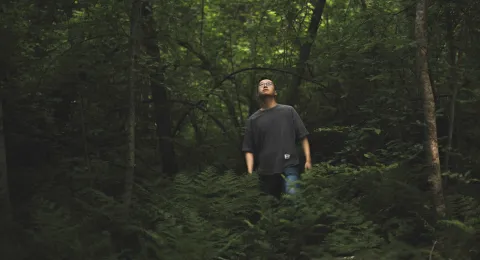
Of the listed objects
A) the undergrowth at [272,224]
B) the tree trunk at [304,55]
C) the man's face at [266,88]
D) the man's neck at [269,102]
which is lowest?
the undergrowth at [272,224]

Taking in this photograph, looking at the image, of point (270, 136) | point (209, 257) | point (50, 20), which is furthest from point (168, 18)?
point (209, 257)

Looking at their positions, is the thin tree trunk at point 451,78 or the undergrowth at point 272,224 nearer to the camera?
the undergrowth at point 272,224

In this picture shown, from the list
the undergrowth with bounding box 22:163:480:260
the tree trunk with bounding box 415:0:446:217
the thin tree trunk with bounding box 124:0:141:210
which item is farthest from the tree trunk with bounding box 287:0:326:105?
the tree trunk with bounding box 415:0:446:217

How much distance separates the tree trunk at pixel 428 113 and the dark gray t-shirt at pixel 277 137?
1.79m

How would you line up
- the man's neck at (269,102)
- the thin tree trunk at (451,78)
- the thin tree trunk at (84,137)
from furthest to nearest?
1. the thin tree trunk at (84,137)
2. the man's neck at (269,102)
3. the thin tree trunk at (451,78)

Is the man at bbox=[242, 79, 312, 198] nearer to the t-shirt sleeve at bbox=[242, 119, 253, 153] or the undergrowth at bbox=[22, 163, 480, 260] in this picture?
the t-shirt sleeve at bbox=[242, 119, 253, 153]

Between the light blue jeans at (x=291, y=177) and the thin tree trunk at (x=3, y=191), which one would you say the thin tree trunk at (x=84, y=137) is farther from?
the light blue jeans at (x=291, y=177)

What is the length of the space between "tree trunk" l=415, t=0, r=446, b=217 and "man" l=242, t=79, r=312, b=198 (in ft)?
5.57

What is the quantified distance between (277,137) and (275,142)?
0.23 ft

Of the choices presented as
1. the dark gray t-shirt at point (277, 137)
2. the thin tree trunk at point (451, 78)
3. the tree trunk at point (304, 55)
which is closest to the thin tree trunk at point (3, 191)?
the dark gray t-shirt at point (277, 137)

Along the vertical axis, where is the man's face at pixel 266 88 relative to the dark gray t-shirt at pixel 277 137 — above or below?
above

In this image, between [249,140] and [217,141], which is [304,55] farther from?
[249,140]

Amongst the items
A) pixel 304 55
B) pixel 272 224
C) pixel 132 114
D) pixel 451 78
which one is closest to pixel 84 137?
pixel 132 114

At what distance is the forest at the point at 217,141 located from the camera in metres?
5.96
